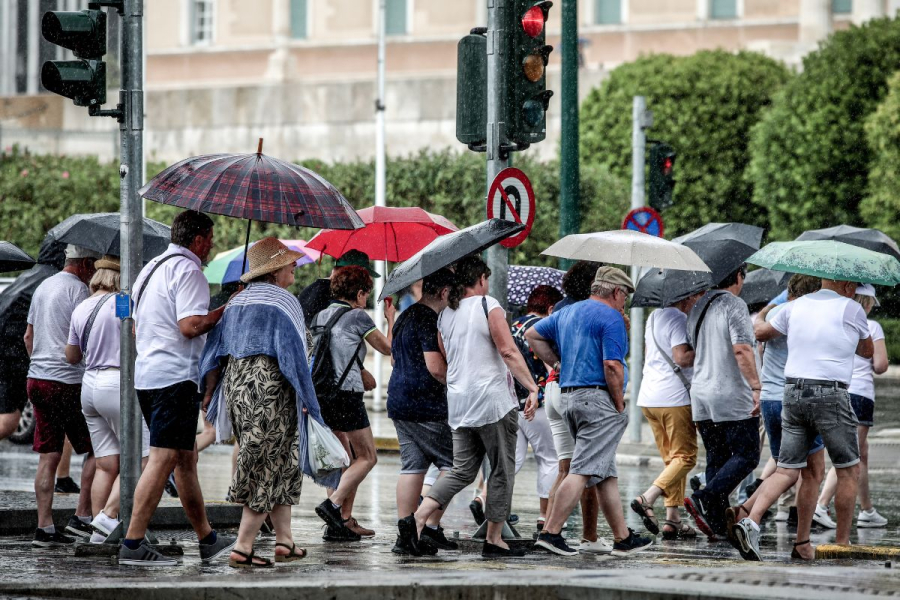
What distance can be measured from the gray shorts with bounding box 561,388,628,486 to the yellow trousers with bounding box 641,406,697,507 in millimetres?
1454

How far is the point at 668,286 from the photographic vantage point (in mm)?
10992

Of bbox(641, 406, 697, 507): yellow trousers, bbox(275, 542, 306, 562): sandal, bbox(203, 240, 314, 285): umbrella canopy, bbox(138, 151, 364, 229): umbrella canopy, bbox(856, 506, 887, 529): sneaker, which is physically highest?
bbox(138, 151, 364, 229): umbrella canopy

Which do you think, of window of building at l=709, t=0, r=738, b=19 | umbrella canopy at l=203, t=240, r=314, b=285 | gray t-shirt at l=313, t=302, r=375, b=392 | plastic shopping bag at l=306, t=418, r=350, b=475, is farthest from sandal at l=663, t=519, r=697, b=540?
window of building at l=709, t=0, r=738, b=19

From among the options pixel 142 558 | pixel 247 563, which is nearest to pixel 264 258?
pixel 247 563

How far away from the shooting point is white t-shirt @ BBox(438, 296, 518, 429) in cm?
933

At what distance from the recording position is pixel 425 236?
11891 millimetres

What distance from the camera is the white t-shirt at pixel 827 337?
9.73 m

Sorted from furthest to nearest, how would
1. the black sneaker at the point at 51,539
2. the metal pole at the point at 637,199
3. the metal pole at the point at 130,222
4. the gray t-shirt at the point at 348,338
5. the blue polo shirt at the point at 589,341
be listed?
the metal pole at the point at 637,199 < the gray t-shirt at the point at 348,338 < the black sneaker at the point at 51,539 < the blue polo shirt at the point at 589,341 < the metal pole at the point at 130,222

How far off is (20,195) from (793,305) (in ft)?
70.5

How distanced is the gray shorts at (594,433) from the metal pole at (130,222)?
8.24ft

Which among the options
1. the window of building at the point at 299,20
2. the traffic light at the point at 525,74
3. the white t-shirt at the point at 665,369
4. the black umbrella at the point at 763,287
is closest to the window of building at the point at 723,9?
the window of building at the point at 299,20

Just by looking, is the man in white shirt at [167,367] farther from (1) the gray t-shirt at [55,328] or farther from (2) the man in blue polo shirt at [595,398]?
(2) the man in blue polo shirt at [595,398]

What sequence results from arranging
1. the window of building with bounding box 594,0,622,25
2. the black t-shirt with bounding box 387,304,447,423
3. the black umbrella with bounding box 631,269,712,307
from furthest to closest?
1. the window of building with bounding box 594,0,622,25
2. the black umbrella with bounding box 631,269,712,307
3. the black t-shirt with bounding box 387,304,447,423

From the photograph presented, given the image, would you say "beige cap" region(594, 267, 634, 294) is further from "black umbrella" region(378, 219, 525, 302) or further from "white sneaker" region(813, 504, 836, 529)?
"white sneaker" region(813, 504, 836, 529)
